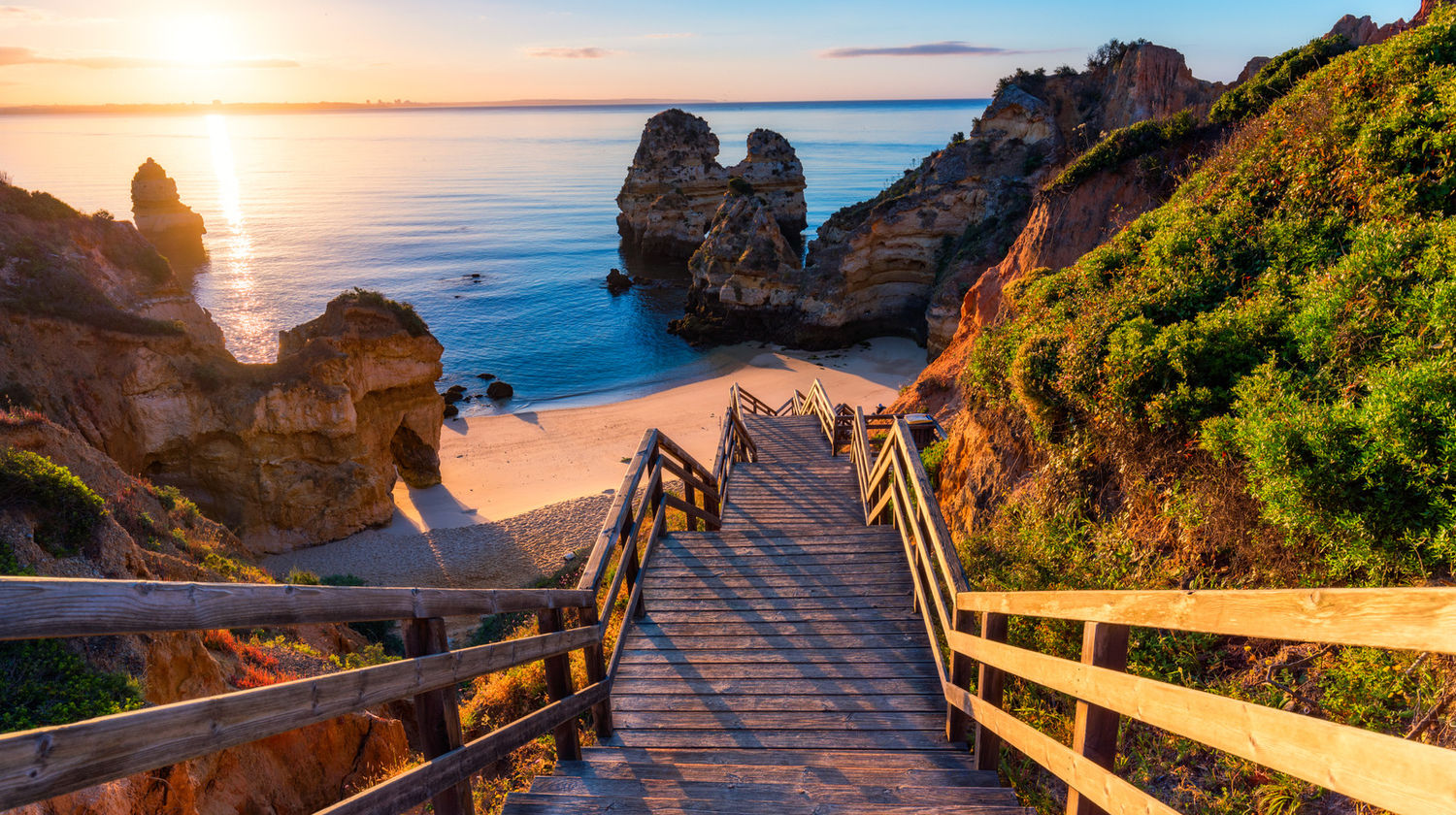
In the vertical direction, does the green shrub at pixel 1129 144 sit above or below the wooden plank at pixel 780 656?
above

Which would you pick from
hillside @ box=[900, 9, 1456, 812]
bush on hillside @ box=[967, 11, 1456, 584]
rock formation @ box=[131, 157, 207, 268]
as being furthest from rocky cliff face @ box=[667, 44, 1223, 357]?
rock formation @ box=[131, 157, 207, 268]

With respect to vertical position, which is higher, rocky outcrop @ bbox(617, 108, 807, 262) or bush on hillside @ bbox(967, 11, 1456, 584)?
rocky outcrop @ bbox(617, 108, 807, 262)

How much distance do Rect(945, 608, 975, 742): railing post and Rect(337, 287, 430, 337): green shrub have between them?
19797 mm

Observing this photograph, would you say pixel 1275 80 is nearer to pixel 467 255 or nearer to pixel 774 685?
pixel 774 685

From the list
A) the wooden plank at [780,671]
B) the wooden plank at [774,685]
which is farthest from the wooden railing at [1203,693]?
the wooden plank at [780,671]

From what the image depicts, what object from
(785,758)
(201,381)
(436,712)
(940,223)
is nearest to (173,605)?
(436,712)

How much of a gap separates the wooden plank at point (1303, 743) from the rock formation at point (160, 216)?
8444 centimetres

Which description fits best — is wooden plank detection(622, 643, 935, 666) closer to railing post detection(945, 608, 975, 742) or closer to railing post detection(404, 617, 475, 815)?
railing post detection(945, 608, 975, 742)

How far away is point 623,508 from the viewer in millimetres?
5098

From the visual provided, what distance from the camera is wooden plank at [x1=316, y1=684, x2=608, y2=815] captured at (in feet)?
7.07

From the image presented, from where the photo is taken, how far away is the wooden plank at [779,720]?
169 inches

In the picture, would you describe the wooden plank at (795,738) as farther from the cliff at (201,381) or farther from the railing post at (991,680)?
the cliff at (201,381)

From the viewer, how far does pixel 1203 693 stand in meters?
1.78

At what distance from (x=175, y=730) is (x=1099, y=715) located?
2.68 m
